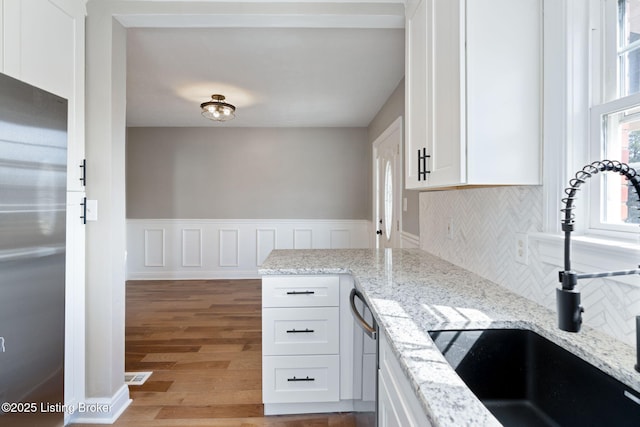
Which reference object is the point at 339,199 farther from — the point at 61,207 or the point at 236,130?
the point at 61,207

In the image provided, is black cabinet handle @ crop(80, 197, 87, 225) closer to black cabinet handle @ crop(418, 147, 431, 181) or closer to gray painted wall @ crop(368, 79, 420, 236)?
black cabinet handle @ crop(418, 147, 431, 181)

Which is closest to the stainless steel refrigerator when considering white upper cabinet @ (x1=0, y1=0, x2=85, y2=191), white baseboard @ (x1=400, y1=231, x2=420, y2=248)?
white upper cabinet @ (x1=0, y1=0, x2=85, y2=191)

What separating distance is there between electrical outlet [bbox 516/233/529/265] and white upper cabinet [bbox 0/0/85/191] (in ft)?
7.09

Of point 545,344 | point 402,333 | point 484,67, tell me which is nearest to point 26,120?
point 402,333

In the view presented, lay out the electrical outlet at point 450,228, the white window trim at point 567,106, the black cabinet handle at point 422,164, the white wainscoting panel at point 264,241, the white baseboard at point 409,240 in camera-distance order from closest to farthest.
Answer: the white window trim at point 567,106 < the black cabinet handle at point 422,164 < the electrical outlet at point 450,228 < the white baseboard at point 409,240 < the white wainscoting panel at point 264,241

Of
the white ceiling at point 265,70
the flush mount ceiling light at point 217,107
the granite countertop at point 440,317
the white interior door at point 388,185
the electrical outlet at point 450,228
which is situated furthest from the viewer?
the flush mount ceiling light at point 217,107

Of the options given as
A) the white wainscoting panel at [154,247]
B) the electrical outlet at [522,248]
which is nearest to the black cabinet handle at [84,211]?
the electrical outlet at [522,248]

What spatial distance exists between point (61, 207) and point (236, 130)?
12.1ft

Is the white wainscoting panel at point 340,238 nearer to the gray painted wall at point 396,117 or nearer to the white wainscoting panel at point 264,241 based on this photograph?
the white wainscoting panel at point 264,241

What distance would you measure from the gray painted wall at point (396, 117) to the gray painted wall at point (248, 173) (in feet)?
3.09

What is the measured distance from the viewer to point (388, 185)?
12.4 feet

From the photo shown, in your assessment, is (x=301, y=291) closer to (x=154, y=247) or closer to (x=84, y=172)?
(x=84, y=172)

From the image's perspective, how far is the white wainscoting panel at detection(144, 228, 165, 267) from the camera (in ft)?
16.3

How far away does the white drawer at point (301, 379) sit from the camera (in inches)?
69.7
